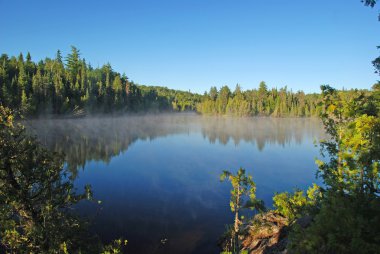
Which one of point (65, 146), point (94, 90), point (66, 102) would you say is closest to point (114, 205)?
point (65, 146)

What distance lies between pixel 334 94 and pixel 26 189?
12.9 metres

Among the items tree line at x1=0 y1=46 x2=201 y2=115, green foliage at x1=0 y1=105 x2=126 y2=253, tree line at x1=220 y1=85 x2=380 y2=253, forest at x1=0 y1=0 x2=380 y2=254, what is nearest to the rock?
forest at x1=0 y1=0 x2=380 y2=254

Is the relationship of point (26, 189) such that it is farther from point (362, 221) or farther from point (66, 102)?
point (66, 102)

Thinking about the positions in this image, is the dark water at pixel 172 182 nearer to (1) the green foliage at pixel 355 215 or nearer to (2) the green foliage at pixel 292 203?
(1) the green foliage at pixel 355 215

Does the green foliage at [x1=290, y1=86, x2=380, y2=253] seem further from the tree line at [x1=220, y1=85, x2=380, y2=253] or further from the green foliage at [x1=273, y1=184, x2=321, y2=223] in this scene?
the green foliage at [x1=273, y1=184, x2=321, y2=223]

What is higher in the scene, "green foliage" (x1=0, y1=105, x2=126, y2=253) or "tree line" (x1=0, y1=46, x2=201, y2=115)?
"tree line" (x1=0, y1=46, x2=201, y2=115)

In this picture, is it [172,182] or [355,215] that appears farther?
[172,182]

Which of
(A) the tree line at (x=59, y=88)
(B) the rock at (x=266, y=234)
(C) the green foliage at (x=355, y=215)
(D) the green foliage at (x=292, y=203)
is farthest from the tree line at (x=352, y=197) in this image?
(A) the tree line at (x=59, y=88)

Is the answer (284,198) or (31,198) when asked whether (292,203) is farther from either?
(31,198)

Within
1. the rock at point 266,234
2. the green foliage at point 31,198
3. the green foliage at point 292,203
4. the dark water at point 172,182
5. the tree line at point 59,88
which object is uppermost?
the tree line at point 59,88

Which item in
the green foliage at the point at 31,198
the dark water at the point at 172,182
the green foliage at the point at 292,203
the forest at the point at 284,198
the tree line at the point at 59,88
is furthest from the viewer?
the tree line at the point at 59,88

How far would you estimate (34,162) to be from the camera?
1125cm

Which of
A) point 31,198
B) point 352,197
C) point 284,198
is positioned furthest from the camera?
point 284,198

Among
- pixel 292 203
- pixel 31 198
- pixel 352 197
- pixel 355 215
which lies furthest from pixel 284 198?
pixel 31 198
